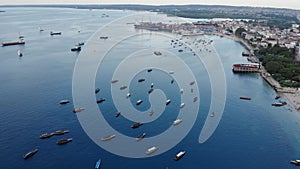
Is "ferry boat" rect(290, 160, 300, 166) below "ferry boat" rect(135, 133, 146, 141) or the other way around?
below

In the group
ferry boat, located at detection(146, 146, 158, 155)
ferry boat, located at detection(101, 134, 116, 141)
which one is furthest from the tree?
ferry boat, located at detection(101, 134, 116, 141)

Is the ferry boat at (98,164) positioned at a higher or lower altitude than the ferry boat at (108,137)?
lower

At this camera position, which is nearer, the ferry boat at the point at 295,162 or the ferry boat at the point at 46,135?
the ferry boat at the point at 295,162

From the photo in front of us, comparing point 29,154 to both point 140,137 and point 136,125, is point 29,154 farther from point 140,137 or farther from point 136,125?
point 136,125

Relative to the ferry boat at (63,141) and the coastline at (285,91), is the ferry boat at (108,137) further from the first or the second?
the coastline at (285,91)

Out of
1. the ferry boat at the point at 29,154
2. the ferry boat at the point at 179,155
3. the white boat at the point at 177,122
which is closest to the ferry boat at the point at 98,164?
the ferry boat at the point at 29,154

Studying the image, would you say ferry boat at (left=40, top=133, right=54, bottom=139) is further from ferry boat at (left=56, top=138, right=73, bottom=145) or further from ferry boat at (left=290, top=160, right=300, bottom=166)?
ferry boat at (left=290, top=160, right=300, bottom=166)

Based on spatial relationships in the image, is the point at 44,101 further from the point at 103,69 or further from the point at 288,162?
the point at 288,162

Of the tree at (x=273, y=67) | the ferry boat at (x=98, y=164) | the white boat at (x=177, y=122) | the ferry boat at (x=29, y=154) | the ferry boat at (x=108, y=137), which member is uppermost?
the tree at (x=273, y=67)

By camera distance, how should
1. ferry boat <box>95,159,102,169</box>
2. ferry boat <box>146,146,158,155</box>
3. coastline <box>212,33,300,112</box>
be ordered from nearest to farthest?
1. ferry boat <box>95,159,102,169</box>
2. ferry boat <box>146,146,158,155</box>
3. coastline <box>212,33,300,112</box>

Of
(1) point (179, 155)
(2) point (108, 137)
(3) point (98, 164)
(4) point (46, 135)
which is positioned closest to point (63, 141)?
(4) point (46, 135)

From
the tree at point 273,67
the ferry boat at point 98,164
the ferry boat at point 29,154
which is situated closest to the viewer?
the ferry boat at point 98,164
